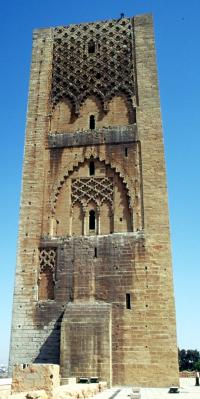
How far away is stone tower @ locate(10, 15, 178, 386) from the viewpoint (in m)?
11.5

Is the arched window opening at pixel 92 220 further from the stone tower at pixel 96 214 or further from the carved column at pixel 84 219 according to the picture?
the carved column at pixel 84 219

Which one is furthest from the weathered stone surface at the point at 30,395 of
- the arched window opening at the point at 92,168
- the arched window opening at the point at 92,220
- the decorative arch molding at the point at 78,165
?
the arched window opening at the point at 92,168

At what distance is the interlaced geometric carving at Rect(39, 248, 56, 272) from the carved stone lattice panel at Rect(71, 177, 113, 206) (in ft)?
5.65

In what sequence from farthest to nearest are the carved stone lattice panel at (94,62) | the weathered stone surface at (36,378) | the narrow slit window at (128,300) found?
1. the carved stone lattice panel at (94,62)
2. the narrow slit window at (128,300)
3. the weathered stone surface at (36,378)

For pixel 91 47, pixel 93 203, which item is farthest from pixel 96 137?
pixel 91 47

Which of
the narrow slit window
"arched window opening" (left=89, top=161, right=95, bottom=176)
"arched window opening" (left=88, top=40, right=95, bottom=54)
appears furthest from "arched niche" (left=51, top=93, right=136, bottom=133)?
the narrow slit window

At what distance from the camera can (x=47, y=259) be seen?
13.1 meters

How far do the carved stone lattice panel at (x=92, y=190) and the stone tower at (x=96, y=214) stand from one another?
0.03m

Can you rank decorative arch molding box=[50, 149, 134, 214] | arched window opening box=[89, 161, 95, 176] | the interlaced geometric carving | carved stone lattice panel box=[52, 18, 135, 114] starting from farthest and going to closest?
carved stone lattice panel box=[52, 18, 135, 114] < arched window opening box=[89, 161, 95, 176] < decorative arch molding box=[50, 149, 134, 214] < the interlaced geometric carving

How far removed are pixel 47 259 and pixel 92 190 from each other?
2598 mm

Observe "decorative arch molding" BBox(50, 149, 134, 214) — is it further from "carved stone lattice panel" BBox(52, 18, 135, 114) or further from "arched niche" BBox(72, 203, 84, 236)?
"carved stone lattice panel" BBox(52, 18, 135, 114)

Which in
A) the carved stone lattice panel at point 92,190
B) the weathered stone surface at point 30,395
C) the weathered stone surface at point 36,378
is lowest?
the weathered stone surface at point 30,395

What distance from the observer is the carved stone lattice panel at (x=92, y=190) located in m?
13.6

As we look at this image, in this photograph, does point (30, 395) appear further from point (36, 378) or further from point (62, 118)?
point (62, 118)
